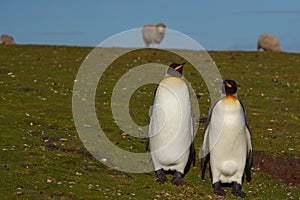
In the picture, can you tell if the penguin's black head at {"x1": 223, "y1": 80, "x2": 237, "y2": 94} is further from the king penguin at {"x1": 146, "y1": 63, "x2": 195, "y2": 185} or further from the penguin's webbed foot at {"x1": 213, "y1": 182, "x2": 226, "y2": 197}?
the penguin's webbed foot at {"x1": 213, "y1": 182, "x2": 226, "y2": 197}

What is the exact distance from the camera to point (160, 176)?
10.4 metres

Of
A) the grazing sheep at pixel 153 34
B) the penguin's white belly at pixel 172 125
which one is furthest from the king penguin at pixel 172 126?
the grazing sheep at pixel 153 34

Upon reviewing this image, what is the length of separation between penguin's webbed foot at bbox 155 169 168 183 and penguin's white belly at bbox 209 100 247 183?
866mm

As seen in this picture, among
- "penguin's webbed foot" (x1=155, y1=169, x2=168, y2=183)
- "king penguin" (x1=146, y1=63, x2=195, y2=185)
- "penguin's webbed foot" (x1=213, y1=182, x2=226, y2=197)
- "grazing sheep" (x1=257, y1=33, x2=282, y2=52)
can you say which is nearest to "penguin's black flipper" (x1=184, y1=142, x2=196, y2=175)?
"king penguin" (x1=146, y1=63, x2=195, y2=185)

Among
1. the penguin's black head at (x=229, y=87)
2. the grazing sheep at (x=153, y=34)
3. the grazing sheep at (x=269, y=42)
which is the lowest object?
the penguin's black head at (x=229, y=87)

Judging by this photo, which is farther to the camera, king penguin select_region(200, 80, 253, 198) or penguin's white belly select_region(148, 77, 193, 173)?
penguin's white belly select_region(148, 77, 193, 173)

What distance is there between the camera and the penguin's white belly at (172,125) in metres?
10.3

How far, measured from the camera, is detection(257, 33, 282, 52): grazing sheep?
135ft

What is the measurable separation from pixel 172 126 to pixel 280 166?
287 centimetres

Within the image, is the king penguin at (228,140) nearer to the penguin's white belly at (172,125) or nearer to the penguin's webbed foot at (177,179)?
the penguin's white belly at (172,125)

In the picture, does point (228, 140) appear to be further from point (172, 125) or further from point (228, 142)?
point (172, 125)

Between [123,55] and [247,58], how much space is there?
17.7 feet

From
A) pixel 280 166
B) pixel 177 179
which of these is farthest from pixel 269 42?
pixel 177 179

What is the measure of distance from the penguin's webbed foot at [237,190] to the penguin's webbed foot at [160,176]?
46.5 inches
